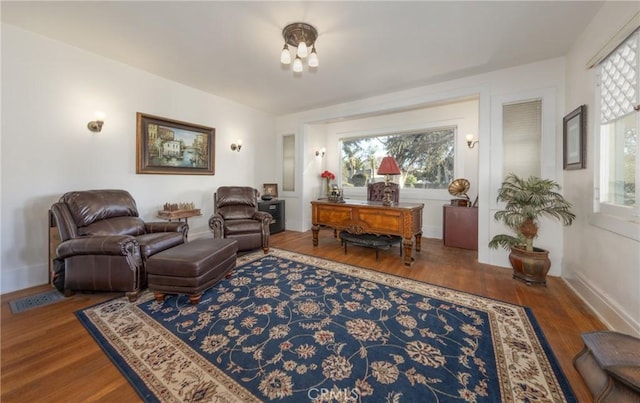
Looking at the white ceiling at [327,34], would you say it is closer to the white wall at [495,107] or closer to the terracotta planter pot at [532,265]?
the white wall at [495,107]

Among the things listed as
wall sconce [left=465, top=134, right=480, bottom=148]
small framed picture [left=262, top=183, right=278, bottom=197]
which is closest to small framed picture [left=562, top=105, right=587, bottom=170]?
wall sconce [left=465, top=134, right=480, bottom=148]

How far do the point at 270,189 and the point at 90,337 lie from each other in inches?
162

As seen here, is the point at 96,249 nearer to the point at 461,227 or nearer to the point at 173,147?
the point at 173,147

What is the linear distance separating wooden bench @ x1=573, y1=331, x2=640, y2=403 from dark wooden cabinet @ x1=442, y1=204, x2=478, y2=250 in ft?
9.81

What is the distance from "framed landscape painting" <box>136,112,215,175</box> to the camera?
3588 millimetres

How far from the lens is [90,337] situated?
1807mm

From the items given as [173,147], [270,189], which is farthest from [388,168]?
[173,147]

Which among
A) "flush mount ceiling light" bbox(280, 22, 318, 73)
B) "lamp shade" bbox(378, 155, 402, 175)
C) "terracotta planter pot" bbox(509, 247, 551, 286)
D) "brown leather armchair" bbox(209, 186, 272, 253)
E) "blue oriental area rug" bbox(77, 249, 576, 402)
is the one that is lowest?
"blue oriental area rug" bbox(77, 249, 576, 402)

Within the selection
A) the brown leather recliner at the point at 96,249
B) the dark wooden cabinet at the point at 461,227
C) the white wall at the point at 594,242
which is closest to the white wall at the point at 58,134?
the brown leather recliner at the point at 96,249

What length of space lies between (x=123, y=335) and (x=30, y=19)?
3270mm

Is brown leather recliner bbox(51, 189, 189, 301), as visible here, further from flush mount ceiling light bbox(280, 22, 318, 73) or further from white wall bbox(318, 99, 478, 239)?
white wall bbox(318, 99, 478, 239)

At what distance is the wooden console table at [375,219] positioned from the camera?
331 cm

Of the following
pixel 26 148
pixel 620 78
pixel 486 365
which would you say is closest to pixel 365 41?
A: pixel 620 78

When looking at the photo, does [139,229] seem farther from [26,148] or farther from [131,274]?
[26,148]
